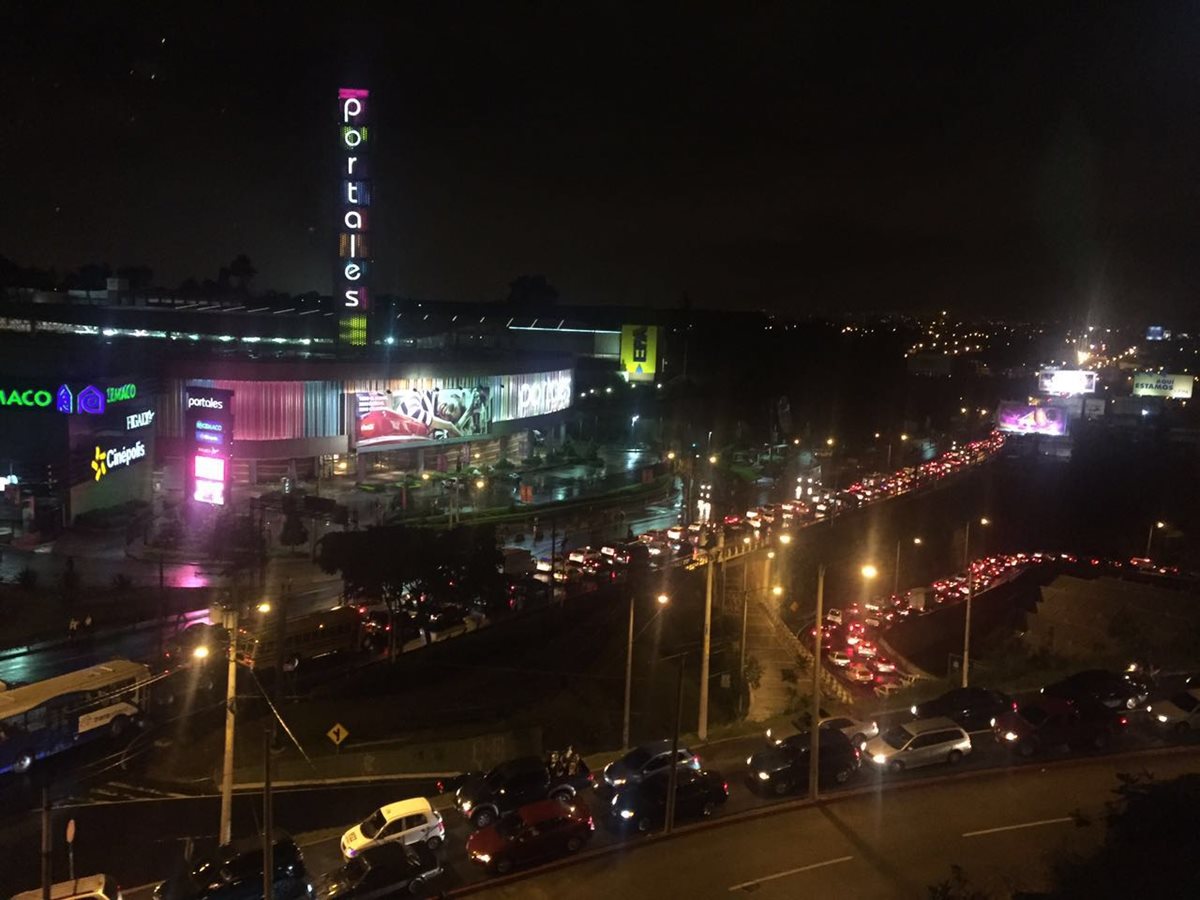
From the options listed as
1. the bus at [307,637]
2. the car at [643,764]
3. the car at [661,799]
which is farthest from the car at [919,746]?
the bus at [307,637]

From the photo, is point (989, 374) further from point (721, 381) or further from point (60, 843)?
point (60, 843)

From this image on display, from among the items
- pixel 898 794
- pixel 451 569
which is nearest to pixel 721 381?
pixel 451 569

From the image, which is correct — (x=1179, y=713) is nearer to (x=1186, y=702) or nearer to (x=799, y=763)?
(x=1186, y=702)

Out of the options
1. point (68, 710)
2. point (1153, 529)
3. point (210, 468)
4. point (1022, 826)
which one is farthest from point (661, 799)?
point (1153, 529)

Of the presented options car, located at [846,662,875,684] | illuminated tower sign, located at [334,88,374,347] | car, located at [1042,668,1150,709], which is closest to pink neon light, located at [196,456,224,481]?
illuminated tower sign, located at [334,88,374,347]

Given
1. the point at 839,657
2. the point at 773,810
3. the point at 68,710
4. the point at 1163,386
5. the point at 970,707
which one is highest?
the point at 1163,386

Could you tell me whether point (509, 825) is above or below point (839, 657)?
above

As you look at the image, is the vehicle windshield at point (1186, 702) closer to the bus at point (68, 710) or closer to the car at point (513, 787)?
the car at point (513, 787)
